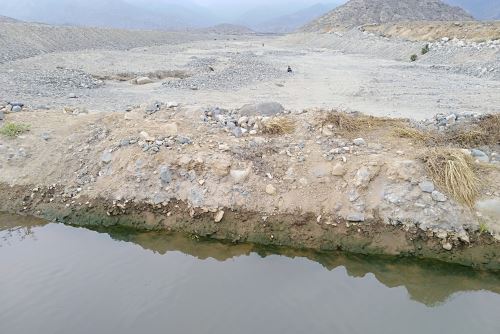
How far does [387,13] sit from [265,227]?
296 ft

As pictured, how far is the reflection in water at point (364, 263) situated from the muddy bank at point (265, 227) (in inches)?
6.4

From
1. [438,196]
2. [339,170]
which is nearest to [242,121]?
[339,170]

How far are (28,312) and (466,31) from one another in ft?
134

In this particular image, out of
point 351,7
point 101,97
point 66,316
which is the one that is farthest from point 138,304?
point 351,7

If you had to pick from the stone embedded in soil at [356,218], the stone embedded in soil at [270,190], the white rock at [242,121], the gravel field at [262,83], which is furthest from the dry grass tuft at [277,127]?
the gravel field at [262,83]

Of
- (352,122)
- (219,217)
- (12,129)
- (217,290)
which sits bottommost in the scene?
(217,290)

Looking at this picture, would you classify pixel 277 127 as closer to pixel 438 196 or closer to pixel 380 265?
pixel 438 196

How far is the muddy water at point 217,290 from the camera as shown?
573cm

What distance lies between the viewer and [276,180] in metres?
8.52

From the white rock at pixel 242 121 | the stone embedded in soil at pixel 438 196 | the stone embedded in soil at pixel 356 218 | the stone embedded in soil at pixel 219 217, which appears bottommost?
the stone embedded in soil at pixel 219 217

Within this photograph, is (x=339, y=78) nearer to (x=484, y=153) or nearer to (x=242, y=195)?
(x=484, y=153)

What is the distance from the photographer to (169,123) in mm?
10172

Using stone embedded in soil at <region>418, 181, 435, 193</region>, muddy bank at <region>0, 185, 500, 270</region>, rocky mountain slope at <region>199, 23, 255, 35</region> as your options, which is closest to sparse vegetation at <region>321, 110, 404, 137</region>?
stone embedded in soil at <region>418, 181, 435, 193</region>

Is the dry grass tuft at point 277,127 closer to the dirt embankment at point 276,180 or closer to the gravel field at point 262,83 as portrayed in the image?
the dirt embankment at point 276,180
